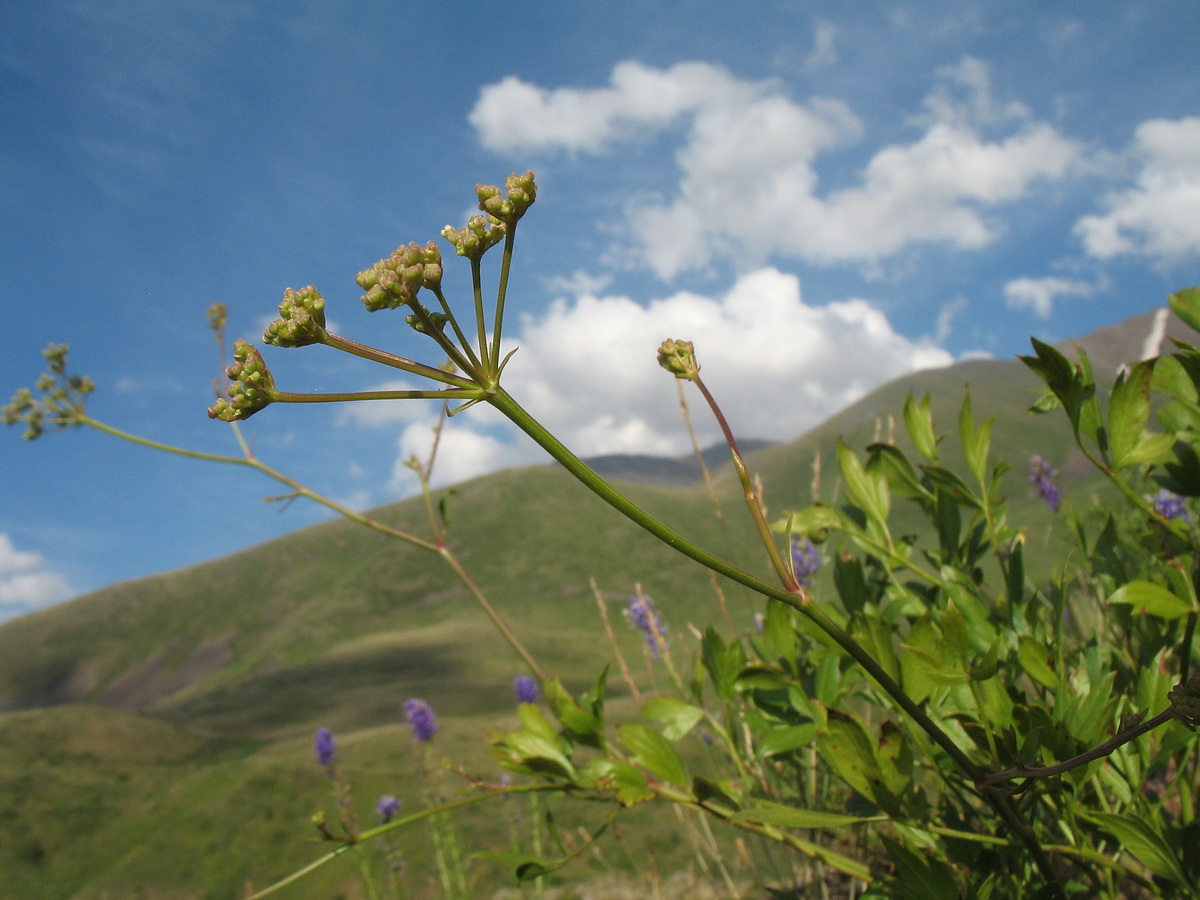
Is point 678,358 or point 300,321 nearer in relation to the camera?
point 300,321

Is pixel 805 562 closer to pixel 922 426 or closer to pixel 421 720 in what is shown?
pixel 922 426

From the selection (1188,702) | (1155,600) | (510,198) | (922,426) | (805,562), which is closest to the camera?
(1188,702)

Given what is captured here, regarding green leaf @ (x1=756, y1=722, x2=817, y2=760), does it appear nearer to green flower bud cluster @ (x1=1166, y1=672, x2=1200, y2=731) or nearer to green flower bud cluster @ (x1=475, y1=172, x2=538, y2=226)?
green flower bud cluster @ (x1=1166, y1=672, x2=1200, y2=731)

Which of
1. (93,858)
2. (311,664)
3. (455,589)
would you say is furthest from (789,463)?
(93,858)

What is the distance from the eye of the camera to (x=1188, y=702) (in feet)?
2.09

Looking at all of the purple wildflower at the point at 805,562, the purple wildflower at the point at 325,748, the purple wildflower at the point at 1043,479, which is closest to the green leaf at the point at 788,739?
the purple wildflower at the point at 805,562

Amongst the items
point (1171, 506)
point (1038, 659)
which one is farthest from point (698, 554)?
point (1171, 506)

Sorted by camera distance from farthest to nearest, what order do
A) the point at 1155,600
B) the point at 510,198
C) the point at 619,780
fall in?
the point at 619,780
the point at 1155,600
the point at 510,198

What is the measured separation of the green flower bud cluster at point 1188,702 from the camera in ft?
2.06

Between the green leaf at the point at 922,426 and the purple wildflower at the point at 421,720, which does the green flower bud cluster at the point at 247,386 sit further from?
the purple wildflower at the point at 421,720

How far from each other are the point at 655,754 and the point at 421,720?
5.00 m

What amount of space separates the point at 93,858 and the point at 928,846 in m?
10.1

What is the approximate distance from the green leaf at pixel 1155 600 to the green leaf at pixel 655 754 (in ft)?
2.29

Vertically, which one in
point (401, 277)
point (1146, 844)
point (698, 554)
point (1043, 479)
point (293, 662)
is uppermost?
point (293, 662)
